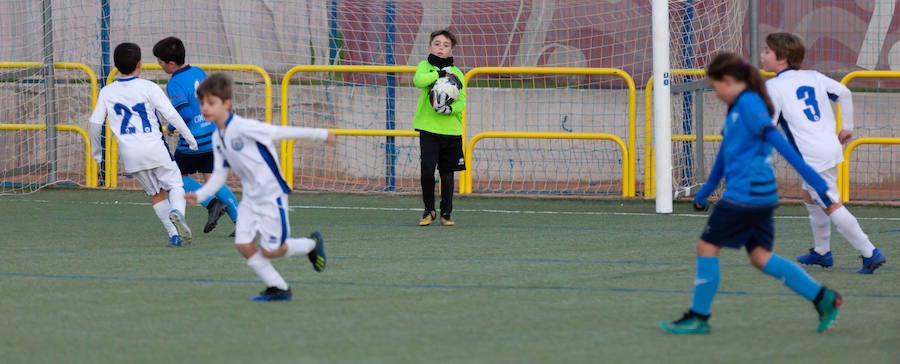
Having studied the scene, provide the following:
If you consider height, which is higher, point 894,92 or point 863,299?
point 894,92

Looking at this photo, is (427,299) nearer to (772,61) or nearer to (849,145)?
(772,61)

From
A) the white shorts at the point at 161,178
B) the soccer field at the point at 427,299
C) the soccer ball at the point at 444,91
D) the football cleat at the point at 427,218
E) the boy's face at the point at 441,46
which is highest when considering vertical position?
the boy's face at the point at 441,46

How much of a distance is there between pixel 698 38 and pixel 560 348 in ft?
28.4

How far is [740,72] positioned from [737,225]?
68 cm

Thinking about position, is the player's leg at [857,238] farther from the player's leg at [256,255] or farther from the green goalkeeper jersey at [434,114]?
the green goalkeeper jersey at [434,114]

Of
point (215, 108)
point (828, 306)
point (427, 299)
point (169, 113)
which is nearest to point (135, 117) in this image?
point (169, 113)

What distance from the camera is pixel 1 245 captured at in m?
9.02

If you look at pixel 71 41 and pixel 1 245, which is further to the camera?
pixel 71 41

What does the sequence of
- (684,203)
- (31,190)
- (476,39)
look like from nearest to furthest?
(684,203) → (31,190) → (476,39)

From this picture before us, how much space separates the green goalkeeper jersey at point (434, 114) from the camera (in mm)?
10320

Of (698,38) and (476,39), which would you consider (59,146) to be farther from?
(698,38)

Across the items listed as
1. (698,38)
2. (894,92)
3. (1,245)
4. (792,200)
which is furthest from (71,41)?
(894,92)

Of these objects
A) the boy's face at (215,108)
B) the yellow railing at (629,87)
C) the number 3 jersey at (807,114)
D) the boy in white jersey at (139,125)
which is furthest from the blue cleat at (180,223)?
the yellow railing at (629,87)

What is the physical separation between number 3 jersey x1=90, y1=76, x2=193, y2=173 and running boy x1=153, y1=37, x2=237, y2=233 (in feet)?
1.43
